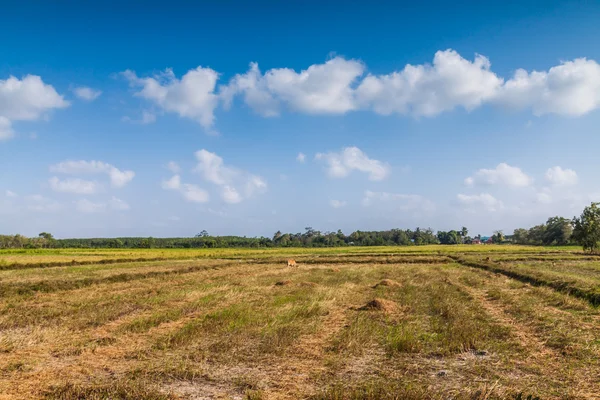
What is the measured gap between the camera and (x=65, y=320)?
12.4 m

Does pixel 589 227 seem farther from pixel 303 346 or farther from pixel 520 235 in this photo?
pixel 520 235

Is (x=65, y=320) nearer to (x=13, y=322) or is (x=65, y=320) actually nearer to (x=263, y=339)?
(x=13, y=322)

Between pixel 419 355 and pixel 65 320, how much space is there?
37.1 ft

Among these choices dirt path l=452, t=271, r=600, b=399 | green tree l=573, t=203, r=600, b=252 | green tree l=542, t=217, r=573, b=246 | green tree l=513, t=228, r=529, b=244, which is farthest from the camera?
green tree l=513, t=228, r=529, b=244

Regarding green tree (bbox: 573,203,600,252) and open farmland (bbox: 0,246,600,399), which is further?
green tree (bbox: 573,203,600,252)

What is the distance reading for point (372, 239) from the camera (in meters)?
150

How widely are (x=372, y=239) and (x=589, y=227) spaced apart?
9549 centimetres

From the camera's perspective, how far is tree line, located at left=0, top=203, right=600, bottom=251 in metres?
59.1

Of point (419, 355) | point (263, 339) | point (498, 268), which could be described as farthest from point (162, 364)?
point (498, 268)

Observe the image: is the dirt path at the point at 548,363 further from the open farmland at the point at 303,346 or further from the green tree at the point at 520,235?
the green tree at the point at 520,235

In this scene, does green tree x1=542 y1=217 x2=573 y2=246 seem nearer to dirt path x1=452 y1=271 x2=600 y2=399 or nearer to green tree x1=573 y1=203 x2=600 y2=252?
green tree x1=573 y1=203 x2=600 y2=252

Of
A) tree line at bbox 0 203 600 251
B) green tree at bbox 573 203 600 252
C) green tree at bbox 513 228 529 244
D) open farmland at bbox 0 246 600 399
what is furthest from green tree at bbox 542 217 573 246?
open farmland at bbox 0 246 600 399

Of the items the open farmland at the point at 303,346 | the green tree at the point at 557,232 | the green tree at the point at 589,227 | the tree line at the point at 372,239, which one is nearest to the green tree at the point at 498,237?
the tree line at the point at 372,239

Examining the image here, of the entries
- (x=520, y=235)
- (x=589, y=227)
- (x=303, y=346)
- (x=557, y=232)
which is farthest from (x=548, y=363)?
(x=520, y=235)
